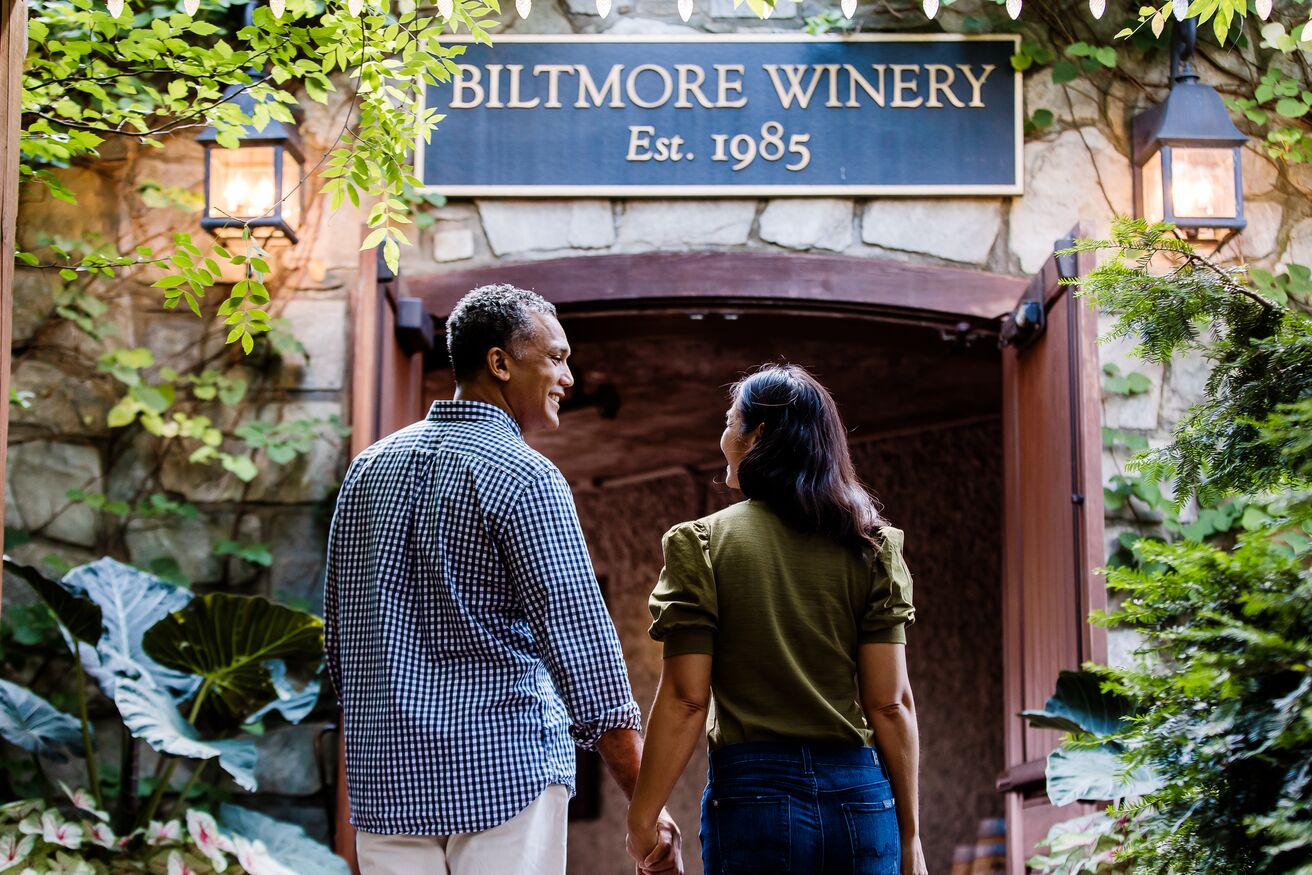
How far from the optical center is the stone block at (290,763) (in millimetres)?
3951

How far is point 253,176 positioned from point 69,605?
4.34 ft

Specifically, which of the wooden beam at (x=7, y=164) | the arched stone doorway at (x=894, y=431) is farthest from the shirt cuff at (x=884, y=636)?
the arched stone doorway at (x=894, y=431)

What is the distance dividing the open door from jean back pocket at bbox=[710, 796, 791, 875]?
1641 millimetres

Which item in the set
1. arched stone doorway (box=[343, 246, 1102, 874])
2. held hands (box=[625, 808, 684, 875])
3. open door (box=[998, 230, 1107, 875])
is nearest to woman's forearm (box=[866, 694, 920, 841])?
held hands (box=[625, 808, 684, 875])

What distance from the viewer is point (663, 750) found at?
2092 mm

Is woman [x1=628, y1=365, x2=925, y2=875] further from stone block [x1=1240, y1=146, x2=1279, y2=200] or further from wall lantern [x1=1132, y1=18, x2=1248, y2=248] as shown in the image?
stone block [x1=1240, y1=146, x2=1279, y2=200]

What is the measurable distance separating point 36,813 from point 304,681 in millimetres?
800

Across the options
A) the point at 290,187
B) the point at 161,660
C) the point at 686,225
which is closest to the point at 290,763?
the point at 161,660

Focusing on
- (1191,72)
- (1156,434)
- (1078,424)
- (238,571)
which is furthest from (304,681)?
(1191,72)

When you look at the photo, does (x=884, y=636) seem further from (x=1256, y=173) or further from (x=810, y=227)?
(x=1256, y=173)

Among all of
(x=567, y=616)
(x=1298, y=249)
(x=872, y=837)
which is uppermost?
(x=1298, y=249)

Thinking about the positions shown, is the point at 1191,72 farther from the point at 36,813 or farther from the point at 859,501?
the point at 36,813

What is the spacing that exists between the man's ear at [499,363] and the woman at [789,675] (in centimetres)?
35

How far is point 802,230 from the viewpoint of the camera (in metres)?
4.23
